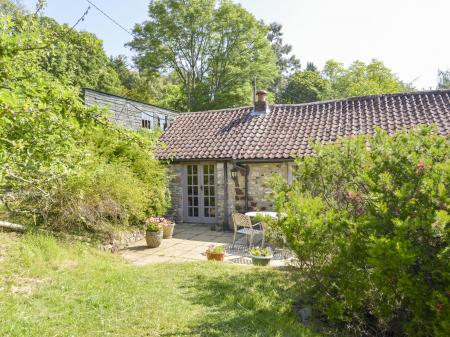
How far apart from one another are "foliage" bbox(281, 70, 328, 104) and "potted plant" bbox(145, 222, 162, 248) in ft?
93.6

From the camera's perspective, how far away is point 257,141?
11.3 meters

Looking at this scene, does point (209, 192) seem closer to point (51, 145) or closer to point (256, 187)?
point (256, 187)

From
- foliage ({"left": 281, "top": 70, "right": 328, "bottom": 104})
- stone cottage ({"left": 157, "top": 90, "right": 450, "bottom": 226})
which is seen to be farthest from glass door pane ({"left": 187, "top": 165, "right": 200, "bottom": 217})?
foliage ({"left": 281, "top": 70, "right": 328, "bottom": 104})

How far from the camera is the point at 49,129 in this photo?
3266mm

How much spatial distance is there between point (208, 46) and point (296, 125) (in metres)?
17.6

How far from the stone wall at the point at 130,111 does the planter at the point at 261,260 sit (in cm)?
939

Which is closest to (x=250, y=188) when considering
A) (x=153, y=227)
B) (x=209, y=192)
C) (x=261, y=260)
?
(x=209, y=192)

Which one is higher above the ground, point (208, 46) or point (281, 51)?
point (281, 51)

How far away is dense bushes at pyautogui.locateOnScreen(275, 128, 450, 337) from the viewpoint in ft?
10.3

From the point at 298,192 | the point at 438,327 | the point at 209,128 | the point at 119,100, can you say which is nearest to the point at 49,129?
the point at 298,192

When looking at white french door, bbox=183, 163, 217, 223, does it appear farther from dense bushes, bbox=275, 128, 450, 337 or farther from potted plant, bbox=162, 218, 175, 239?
dense bushes, bbox=275, 128, 450, 337

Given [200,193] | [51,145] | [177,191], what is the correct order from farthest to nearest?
[177,191]
[200,193]
[51,145]

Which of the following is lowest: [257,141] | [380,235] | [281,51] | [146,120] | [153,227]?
[153,227]

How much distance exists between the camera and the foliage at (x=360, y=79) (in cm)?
2526
